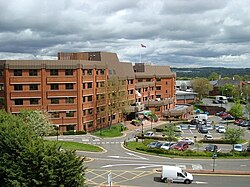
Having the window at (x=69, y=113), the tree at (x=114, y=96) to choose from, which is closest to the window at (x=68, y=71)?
the window at (x=69, y=113)

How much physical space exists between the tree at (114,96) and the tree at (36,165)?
5414 centimetres

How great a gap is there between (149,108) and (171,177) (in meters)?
70.4

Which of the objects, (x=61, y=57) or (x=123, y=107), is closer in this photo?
(x=123, y=107)

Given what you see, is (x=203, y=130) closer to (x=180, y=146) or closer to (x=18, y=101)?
(x=180, y=146)

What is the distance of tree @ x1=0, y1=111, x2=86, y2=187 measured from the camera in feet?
89.5

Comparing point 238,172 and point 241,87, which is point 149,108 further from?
point 241,87

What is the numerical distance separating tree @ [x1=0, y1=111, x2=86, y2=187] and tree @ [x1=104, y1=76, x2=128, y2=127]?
54.1m

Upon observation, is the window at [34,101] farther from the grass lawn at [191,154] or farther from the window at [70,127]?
the grass lawn at [191,154]

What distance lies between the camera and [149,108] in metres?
110

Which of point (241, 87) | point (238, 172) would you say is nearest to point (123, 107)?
point (238, 172)

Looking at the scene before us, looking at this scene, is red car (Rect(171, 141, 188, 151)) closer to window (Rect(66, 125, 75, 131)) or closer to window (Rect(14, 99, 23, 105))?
window (Rect(66, 125, 75, 131))

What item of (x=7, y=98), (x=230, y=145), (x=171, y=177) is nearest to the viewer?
(x=171, y=177)

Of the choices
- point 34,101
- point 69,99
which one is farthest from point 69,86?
point 34,101

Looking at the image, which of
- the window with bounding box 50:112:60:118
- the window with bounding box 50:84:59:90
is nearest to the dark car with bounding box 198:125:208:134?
the window with bounding box 50:112:60:118
